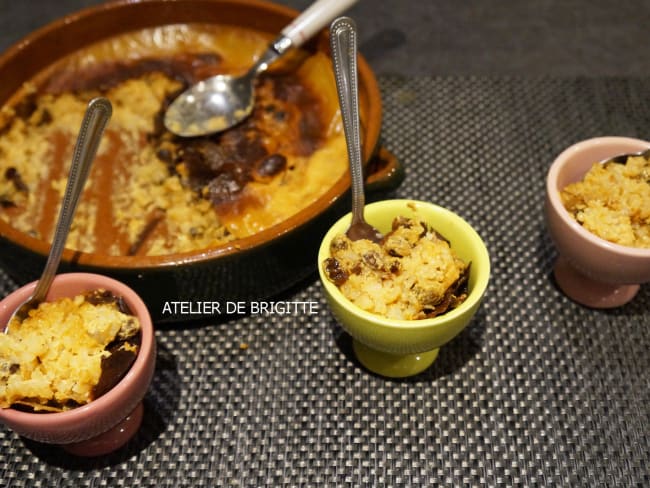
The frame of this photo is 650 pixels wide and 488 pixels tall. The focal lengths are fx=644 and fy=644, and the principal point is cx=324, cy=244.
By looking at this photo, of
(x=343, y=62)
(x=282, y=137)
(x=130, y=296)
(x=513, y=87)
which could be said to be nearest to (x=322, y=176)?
(x=282, y=137)

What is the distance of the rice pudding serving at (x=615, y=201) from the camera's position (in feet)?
3.27

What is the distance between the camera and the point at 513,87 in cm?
158

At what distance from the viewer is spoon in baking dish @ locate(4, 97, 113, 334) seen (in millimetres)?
912

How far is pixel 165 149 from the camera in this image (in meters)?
1.31

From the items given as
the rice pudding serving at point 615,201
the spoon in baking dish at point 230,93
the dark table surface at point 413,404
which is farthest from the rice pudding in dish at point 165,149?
the rice pudding serving at point 615,201

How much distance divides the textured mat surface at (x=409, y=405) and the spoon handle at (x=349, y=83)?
302mm

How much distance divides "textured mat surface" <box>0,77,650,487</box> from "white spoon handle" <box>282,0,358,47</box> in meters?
0.51

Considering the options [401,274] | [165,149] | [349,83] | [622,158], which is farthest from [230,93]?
[622,158]

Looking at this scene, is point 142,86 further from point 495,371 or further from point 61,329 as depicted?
point 495,371

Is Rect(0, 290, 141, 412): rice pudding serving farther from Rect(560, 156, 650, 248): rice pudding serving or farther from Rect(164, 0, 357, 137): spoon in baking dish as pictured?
Rect(560, 156, 650, 248): rice pudding serving

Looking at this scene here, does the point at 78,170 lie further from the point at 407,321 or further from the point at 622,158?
the point at 622,158

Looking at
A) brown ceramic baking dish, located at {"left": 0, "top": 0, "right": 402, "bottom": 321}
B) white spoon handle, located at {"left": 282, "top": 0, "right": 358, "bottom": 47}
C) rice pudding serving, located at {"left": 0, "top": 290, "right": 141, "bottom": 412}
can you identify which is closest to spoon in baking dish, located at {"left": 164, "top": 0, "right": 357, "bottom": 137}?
white spoon handle, located at {"left": 282, "top": 0, "right": 358, "bottom": 47}

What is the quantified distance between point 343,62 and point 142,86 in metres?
0.64

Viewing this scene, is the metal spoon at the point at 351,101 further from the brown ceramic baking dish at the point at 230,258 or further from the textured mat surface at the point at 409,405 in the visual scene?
the textured mat surface at the point at 409,405
